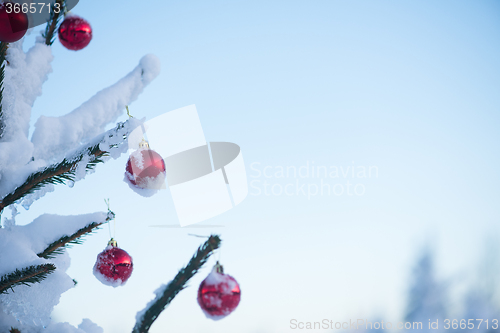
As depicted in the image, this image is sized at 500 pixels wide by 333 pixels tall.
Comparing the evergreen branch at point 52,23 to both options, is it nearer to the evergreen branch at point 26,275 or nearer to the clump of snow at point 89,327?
the evergreen branch at point 26,275

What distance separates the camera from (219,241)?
99 cm

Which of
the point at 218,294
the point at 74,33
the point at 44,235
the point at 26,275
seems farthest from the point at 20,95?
→ the point at 218,294

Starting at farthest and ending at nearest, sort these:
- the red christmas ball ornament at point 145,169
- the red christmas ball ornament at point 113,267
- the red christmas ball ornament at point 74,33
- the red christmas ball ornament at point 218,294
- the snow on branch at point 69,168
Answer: the red christmas ball ornament at point 74,33
the red christmas ball ornament at point 113,267
the red christmas ball ornament at point 145,169
the snow on branch at point 69,168
the red christmas ball ornament at point 218,294

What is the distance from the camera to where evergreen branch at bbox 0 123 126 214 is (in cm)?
130

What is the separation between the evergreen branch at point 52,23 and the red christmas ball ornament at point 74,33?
9cm

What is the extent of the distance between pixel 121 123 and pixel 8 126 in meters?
0.62

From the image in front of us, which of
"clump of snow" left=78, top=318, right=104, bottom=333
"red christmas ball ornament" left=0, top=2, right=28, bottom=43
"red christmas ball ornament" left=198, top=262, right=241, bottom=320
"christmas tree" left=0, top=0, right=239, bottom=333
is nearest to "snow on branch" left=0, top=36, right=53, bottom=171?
"christmas tree" left=0, top=0, right=239, bottom=333

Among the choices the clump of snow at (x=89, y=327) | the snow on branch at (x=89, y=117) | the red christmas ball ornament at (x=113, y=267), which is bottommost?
the clump of snow at (x=89, y=327)

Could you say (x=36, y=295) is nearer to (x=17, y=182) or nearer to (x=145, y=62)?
(x=17, y=182)

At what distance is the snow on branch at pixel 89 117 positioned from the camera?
1.49m

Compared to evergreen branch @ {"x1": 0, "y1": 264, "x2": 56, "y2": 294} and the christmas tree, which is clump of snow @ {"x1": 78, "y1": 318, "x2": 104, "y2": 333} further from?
evergreen branch @ {"x1": 0, "y1": 264, "x2": 56, "y2": 294}

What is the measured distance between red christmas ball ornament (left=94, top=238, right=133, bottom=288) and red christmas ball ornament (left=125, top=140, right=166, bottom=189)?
0.43 m

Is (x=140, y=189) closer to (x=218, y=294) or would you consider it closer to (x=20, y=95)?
(x=218, y=294)

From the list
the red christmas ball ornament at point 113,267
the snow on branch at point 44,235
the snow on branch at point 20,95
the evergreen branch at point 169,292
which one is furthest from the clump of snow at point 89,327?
the snow on branch at point 20,95
